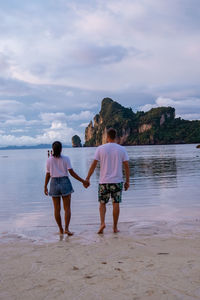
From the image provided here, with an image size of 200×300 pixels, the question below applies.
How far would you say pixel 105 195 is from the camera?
6324 mm

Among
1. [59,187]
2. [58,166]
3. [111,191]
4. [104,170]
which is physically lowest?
[111,191]

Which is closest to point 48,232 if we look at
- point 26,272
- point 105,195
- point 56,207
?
point 56,207

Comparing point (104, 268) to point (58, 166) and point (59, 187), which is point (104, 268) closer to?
point (59, 187)

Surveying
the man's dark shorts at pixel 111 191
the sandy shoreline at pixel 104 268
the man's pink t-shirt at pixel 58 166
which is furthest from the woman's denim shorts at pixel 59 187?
the sandy shoreline at pixel 104 268

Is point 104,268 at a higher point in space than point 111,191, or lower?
lower

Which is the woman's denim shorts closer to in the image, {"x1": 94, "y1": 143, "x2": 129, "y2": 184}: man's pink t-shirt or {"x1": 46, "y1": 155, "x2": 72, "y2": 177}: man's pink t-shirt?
{"x1": 46, "y1": 155, "x2": 72, "y2": 177}: man's pink t-shirt

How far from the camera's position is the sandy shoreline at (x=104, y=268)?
339 cm

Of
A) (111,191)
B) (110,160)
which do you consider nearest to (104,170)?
(110,160)

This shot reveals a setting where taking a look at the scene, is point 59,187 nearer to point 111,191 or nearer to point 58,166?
point 58,166

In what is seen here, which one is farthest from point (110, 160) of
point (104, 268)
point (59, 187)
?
point (104, 268)

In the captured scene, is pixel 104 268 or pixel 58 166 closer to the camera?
pixel 104 268

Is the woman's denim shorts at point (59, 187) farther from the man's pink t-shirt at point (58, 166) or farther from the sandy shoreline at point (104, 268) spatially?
the sandy shoreline at point (104, 268)

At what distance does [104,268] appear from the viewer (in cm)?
410

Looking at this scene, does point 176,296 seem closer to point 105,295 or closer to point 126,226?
point 105,295
